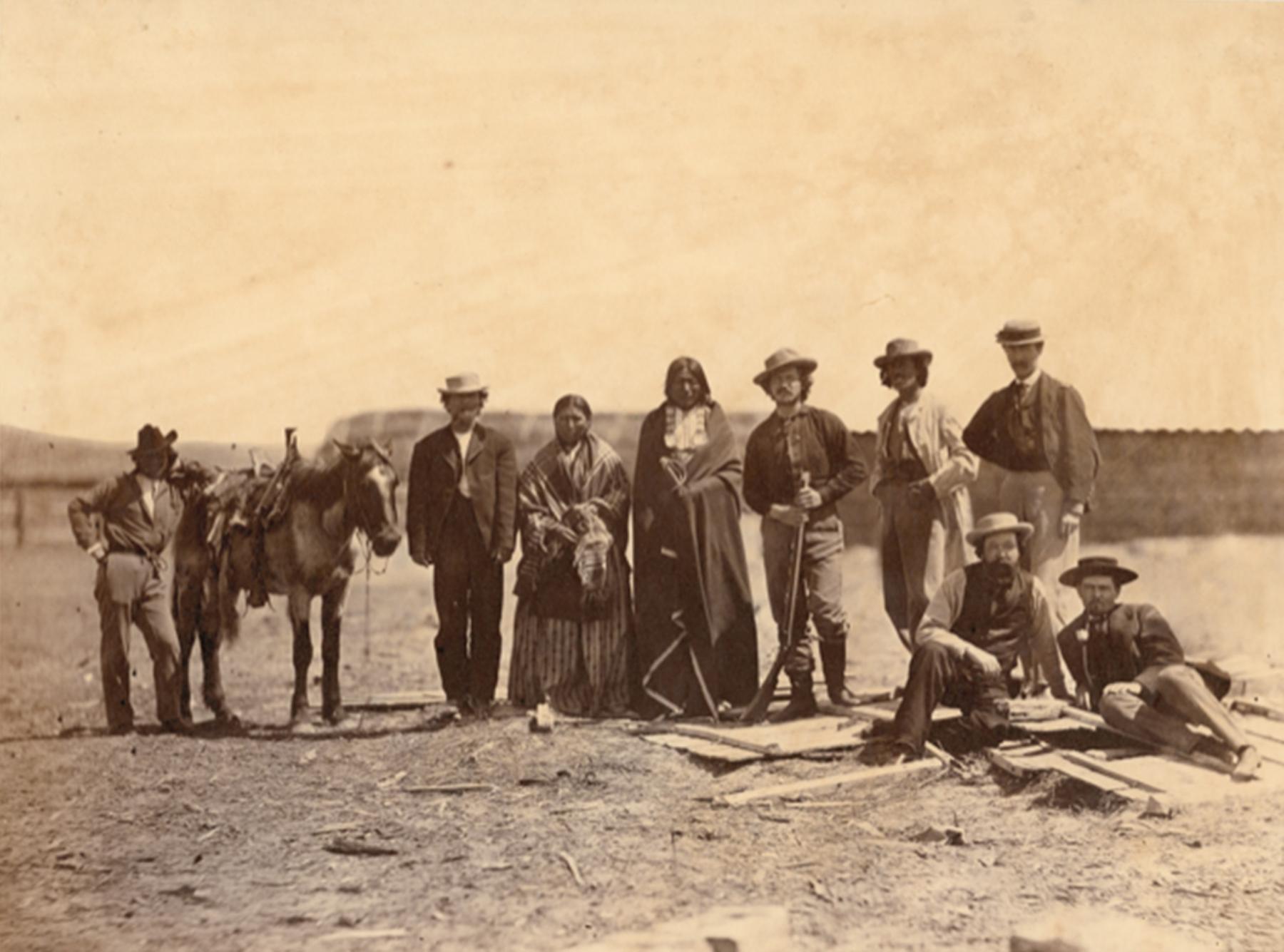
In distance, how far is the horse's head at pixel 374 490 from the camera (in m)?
5.24

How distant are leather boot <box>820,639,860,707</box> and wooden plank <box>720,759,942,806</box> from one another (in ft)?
1.45

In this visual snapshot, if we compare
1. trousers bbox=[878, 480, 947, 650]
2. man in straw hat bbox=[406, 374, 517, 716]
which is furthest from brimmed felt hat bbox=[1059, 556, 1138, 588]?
man in straw hat bbox=[406, 374, 517, 716]

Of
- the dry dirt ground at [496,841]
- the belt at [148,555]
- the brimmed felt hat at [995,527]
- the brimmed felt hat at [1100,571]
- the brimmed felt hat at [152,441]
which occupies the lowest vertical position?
the dry dirt ground at [496,841]

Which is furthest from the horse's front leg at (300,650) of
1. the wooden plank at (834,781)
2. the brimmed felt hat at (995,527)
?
the brimmed felt hat at (995,527)

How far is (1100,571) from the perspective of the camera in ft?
17.5

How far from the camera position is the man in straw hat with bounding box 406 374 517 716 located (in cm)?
542

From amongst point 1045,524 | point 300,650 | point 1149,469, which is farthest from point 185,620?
point 1149,469

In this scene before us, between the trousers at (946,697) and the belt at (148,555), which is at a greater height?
the belt at (148,555)

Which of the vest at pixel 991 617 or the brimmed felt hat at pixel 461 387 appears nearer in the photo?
the vest at pixel 991 617

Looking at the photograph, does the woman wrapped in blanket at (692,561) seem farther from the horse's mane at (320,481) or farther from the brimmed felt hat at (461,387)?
the horse's mane at (320,481)

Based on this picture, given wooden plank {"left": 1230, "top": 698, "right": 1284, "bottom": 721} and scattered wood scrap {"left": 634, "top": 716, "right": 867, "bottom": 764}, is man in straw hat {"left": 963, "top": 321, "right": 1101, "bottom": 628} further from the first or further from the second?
scattered wood scrap {"left": 634, "top": 716, "right": 867, "bottom": 764}

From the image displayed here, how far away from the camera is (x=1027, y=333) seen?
5559 mm

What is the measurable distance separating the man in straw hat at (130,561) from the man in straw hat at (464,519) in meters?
1.05

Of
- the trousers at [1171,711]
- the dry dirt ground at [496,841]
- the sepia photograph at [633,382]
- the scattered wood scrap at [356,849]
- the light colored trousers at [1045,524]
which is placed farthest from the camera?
the light colored trousers at [1045,524]
